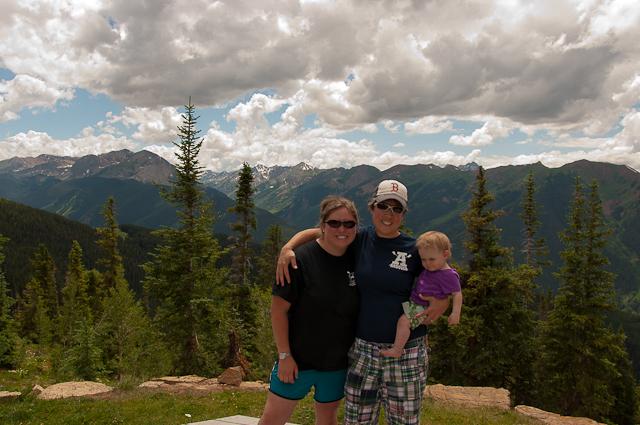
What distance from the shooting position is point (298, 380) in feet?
12.9

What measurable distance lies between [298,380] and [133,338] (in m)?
24.3

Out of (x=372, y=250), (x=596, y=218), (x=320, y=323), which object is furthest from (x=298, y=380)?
(x=596, y=218)

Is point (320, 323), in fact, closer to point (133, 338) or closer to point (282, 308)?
point (282, 308)

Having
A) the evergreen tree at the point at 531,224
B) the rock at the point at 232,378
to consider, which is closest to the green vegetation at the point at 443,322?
the rock at the point at 232,378

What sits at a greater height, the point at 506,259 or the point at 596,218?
the point at 596,218

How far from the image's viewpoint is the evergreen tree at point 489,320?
19.8 m

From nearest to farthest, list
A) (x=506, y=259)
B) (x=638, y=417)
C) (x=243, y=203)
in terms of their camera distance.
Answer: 1. (x=506, y=259)
2. (x=243, y=203)
3. (x=638, y=417)

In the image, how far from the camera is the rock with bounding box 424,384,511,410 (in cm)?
1203

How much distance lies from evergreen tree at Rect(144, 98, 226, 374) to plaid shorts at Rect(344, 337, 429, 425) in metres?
15.4

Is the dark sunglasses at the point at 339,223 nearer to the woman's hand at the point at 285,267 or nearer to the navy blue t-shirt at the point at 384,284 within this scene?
the navy blue t-shirt at the point at 384,284

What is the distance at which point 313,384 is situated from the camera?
3.95 meters

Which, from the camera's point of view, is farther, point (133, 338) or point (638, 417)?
point (638, 417)

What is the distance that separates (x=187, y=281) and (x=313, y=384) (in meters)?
16.4

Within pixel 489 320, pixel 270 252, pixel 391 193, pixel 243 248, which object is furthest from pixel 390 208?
pixel 270 252
